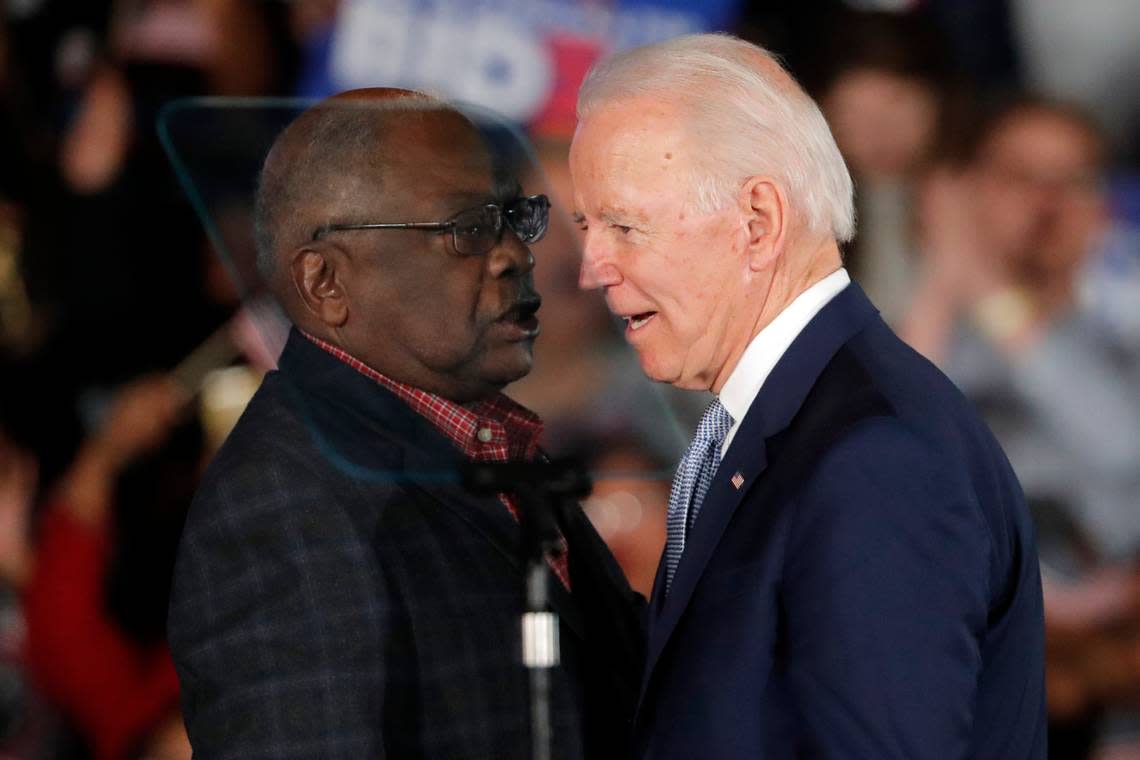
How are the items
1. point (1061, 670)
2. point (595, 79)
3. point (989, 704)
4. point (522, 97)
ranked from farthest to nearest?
point (1061, 670) < point (522, 97) < point (595, 79) < point (989, 704)

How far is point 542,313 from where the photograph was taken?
1595mm

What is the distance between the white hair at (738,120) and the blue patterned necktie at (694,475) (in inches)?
9.2

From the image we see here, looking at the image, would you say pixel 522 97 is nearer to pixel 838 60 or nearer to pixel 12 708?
pixel 838 60

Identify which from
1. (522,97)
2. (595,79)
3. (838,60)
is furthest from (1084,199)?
(595,79)

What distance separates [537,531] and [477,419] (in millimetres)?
278

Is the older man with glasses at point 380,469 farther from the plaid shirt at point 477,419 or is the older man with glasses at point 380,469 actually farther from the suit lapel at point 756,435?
the suit lapel at point 756,435

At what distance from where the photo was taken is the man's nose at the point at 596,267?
1561mm

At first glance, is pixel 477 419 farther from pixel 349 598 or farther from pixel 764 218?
pixel 764 218

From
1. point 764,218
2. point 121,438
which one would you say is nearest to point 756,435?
point 764,218

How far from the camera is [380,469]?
150cm

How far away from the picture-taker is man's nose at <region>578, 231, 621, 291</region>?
5.12 ft

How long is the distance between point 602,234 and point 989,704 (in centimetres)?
58

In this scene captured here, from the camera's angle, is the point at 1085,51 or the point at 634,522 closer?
the point at 634,522

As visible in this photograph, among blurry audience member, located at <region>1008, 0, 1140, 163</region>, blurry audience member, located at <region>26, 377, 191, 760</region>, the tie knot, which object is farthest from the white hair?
blurry audience member, located at <region>26, 377, 191, 760</region>
